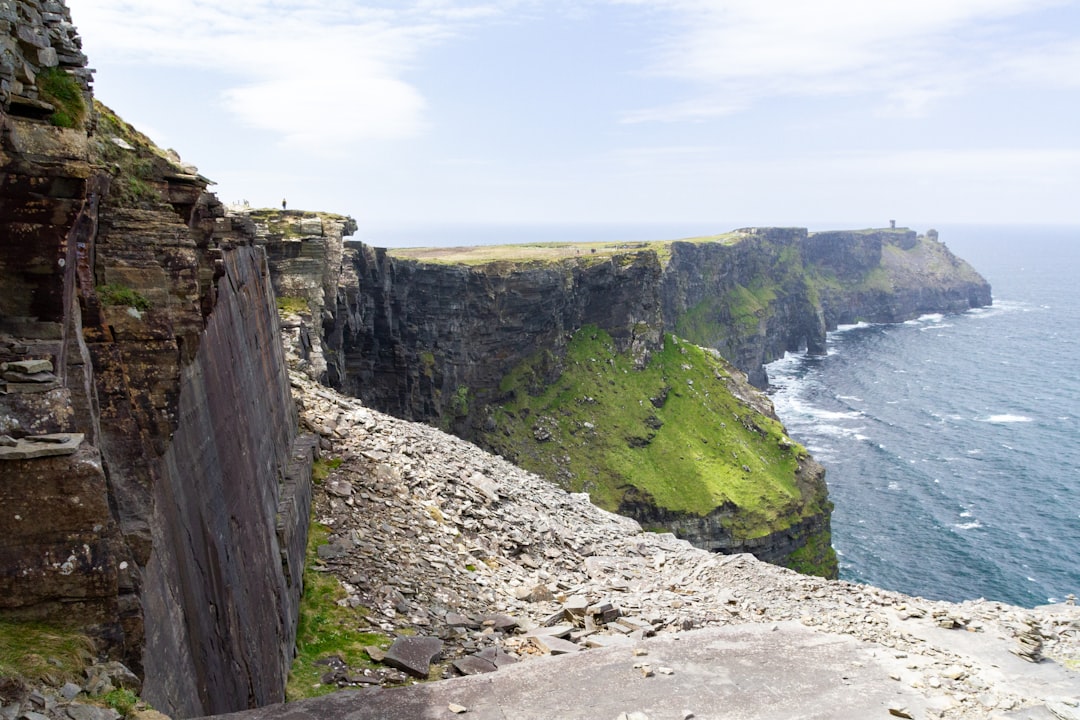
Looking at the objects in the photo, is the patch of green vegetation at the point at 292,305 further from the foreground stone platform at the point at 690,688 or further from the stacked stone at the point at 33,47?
the foreground stone platform at the point at 690,688

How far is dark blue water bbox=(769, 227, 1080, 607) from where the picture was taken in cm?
8575

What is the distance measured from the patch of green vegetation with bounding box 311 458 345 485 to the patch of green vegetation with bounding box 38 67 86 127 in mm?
19558

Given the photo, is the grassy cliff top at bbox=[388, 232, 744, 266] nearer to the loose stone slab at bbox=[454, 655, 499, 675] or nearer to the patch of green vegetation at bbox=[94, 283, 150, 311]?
the loose stone slab at bbox=[454, 655, 499, 675]

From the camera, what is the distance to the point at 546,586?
31469mm

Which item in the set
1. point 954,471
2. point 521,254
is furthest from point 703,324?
point 954,471

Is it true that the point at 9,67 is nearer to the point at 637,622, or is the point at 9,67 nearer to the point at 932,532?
the point at 637,622

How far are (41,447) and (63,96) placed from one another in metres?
7.57

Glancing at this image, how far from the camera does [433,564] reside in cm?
3002

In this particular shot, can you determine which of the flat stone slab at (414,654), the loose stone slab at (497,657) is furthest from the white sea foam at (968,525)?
the flat stone slab at (414,654)

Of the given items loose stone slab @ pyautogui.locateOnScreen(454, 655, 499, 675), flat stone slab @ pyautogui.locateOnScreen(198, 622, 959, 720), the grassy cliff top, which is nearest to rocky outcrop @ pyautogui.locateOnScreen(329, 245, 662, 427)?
the grassy cliff top

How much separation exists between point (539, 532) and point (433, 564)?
8.68 metres

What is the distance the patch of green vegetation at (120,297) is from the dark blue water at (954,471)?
273 feet

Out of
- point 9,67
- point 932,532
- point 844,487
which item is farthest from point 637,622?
point 844,487

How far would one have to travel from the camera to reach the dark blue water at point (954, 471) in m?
85.8
